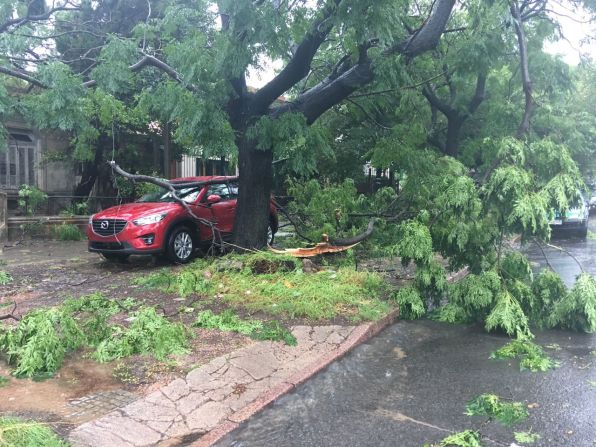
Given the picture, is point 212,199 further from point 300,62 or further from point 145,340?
point 145,340

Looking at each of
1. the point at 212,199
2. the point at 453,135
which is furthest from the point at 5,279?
the point at 453,135

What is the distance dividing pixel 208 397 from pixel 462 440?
2.07m

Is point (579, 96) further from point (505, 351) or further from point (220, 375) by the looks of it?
point (220, 375)

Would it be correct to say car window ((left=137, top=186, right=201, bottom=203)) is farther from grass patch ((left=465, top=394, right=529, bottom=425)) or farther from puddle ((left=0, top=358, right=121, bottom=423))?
grass patch ((left=465, top=394, right=529, bottom=425))

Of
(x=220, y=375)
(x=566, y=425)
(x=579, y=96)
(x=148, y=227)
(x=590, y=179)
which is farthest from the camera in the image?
(x=590, y=179)

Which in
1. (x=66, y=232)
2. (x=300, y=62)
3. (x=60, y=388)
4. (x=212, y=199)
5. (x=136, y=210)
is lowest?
(x=60, y=388)

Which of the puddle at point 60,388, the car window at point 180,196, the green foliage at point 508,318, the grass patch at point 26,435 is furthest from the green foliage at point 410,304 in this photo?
the car window at point 180,196

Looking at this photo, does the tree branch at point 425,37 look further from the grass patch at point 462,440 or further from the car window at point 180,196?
the grass patch at point 462,440

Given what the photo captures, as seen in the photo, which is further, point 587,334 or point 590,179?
point 590,179

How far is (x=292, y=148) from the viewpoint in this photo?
932 centimetres

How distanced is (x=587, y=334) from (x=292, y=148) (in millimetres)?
5309

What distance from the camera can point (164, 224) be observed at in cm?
1025

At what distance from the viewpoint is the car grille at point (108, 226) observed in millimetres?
10219

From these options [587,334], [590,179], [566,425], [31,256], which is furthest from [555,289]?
[590,179]
